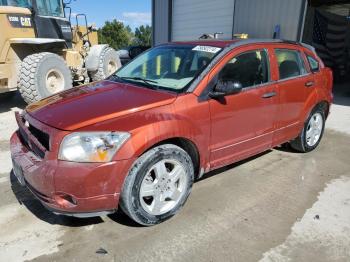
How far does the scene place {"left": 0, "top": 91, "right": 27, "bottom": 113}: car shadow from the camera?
7.78 metres

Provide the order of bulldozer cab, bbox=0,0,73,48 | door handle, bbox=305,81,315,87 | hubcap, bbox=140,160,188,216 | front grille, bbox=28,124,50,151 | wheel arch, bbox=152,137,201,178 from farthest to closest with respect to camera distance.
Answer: bulldozer cab, bbox=0,0,73,48, door handle, bbox=305,81,315,87, wheel arch, bbox=152,137,201,178, hubcap, bbox=140,160,188,216, front grille, bbox=28,124,50,151

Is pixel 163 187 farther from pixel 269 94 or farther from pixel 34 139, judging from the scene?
pixel 269 94

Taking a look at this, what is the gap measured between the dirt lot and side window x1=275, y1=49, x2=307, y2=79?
1290 mm

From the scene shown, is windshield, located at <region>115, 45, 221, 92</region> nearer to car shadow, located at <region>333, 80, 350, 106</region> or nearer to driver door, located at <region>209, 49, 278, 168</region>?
driver door, located at <region>209, 49, 278, 168</region>

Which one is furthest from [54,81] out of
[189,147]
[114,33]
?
[114,33]

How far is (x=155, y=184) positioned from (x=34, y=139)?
1.13 meters

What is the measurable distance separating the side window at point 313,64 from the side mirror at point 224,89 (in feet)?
6.27

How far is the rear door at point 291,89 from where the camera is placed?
4047mm

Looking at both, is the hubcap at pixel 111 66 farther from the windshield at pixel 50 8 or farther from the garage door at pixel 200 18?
the garage door at pixel 200 18

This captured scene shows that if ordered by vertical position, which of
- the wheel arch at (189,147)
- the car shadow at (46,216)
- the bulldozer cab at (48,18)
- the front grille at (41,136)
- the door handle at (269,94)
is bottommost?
the car shadow at (46,216)

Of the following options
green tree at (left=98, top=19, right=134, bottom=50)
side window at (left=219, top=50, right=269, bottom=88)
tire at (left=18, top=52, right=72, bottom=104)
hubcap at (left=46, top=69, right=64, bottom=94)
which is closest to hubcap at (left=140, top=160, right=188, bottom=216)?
side window at (left=219, top=50, right=269, bottom=88)

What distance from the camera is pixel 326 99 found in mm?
4848

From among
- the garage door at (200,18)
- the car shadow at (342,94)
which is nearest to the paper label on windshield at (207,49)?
the car shadow at (342,94)

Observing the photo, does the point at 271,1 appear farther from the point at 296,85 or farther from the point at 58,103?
the point at 58,103
